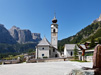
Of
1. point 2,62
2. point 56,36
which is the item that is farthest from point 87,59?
point 2,62

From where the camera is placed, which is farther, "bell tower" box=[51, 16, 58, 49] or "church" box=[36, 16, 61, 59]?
"bell tower" box=[51, 16, 58, 49]

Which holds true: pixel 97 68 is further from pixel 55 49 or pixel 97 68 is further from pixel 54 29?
pixel 54 29

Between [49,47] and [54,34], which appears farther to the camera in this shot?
[54,34]

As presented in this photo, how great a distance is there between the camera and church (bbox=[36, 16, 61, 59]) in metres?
36.1

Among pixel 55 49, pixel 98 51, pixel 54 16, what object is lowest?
pixel 55 49

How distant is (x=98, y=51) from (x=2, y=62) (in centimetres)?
2756

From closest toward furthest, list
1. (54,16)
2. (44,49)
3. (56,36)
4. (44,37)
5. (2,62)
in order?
1. (2,62)
2. (44,49)
3. (44,37)
4. (56,36)
5. (54,16)

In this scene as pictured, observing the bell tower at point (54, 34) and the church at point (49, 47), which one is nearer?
the church at point (49, 47)

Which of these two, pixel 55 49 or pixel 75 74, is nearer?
pixel 75 74

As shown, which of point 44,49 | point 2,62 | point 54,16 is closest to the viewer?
point 2,62

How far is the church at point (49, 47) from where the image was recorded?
36094 mm

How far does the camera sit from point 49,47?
37.5 meters

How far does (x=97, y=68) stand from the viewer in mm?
7512

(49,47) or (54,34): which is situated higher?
(54,34)
